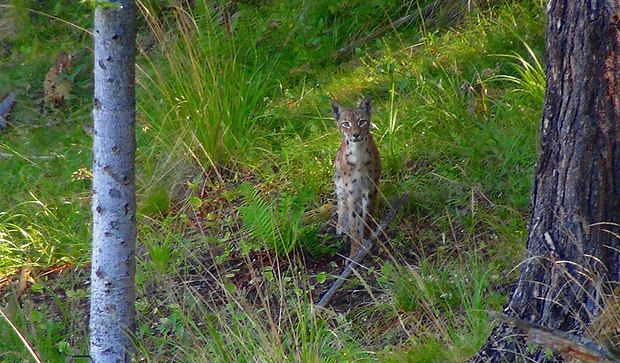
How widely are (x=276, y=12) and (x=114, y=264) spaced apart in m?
5.00

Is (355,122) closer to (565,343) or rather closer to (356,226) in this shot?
(356,226)

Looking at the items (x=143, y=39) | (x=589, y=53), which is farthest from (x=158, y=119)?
(x=589, y=53)

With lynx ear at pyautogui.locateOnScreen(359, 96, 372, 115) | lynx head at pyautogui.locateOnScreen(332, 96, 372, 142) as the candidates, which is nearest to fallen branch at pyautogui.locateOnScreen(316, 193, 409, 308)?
lynx head at pyautogui.locateOnScreen(332, 96, 372, 142)

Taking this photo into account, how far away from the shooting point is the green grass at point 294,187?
14.7 ft

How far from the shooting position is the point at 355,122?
5770 mm

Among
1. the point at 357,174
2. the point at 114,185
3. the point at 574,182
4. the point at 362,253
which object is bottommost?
the point at 362,253

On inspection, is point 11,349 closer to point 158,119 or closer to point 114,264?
point 114,264

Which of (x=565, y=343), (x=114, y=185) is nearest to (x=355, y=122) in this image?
(x=114, y=185)

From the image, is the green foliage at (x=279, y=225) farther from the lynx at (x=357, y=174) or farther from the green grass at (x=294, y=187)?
the lynx at (x=357, y=174)

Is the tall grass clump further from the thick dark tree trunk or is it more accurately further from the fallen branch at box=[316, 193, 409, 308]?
the thick dark tree trunk

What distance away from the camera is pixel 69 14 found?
33.3 ft

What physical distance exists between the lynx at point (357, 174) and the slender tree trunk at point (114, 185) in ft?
5.70

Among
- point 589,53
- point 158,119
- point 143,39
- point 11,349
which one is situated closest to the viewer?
point 589,53

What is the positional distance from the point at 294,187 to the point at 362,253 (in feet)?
3.44
